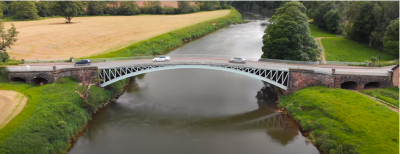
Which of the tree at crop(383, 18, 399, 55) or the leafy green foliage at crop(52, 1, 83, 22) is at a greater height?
the leafy green foliage at crop(52, 1, 83, 22)

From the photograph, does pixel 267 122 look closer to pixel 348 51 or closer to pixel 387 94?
pixel 387 94

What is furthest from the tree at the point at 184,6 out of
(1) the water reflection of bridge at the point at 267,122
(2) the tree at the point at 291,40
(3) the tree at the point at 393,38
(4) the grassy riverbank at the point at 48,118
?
(1) the water reflection of bridge at the point at 267,122

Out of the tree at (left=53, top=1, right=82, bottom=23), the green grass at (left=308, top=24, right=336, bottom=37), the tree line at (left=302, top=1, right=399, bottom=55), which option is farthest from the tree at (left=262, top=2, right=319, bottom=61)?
the tree at (left=53, top=1, right=82, bottom=23)

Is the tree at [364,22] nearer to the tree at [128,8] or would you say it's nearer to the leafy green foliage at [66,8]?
the leafy green foliage at [66,8]

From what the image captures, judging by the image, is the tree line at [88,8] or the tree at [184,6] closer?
the tree line at [88,8]

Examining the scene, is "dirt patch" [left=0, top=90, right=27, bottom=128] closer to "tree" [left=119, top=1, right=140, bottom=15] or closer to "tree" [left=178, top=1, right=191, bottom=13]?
"tree" [left=119, top=1, right=140, bottom=15]
